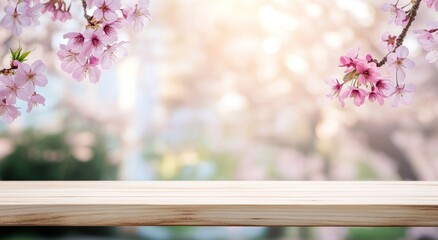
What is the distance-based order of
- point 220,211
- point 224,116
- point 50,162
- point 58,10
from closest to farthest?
point 220,211 → point 58,10 → point 50,162 → point 224,116

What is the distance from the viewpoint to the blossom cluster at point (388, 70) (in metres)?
1.11

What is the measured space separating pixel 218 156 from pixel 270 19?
100 centimetres

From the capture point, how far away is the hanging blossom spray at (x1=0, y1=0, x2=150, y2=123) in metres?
1.10

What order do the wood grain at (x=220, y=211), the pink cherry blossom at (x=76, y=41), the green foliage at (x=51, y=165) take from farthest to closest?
the green foliage at (x=51, y=165)
the pink cherry blossom at (x=76, y=41)
the wood grain at (x=220, y=211)

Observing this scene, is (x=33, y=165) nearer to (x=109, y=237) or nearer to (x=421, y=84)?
(x=109, y=237)

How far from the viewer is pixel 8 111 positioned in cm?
116

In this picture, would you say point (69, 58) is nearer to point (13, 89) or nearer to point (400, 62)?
point (13, 89)

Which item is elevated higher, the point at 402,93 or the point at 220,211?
the point at 402,93

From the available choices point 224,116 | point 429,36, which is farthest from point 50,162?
point 429,36

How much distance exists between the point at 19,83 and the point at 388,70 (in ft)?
2.15

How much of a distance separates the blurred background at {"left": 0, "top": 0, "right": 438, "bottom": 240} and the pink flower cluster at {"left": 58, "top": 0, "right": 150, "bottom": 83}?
10.0ft

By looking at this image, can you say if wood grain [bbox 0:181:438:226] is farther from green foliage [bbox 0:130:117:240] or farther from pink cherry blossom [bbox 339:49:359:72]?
green foliage [bbox 0:130:117:240]

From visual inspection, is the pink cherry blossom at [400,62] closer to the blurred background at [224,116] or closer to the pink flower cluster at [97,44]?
the pink flower cluster at [97,44]

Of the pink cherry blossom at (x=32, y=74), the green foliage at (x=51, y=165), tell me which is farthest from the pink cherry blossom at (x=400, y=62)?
the green foliage at (x=51, y=165)
